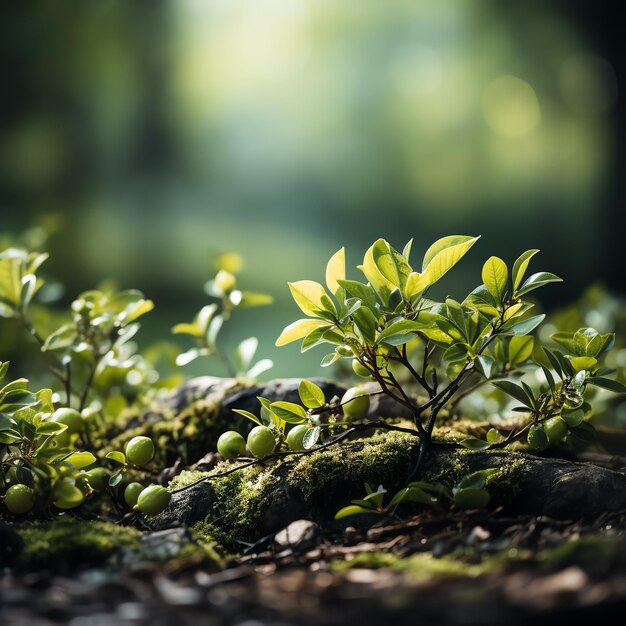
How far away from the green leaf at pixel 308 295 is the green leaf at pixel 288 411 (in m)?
0.11

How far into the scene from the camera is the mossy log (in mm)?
708

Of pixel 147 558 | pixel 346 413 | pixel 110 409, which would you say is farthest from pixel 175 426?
pixel 147 558

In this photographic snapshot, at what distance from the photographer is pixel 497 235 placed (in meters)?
2.98

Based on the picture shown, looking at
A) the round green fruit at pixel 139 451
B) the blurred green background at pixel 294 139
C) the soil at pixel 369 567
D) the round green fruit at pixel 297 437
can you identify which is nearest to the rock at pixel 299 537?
the soil at pixel 369 567

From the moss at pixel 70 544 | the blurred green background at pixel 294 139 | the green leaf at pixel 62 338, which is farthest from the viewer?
the blurred green background at pixel 294 139

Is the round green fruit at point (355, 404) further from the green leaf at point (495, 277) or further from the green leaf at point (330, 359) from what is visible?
the green leaf at point (495, 277)

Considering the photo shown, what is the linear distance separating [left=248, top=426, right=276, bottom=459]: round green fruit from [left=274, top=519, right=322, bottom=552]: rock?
0.11m

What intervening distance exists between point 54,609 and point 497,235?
2.79 meters

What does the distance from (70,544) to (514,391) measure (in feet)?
1.62

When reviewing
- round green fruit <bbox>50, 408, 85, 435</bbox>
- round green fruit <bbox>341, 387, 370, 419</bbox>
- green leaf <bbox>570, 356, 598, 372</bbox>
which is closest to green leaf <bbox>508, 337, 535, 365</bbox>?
green leaf <bbox>570, 356, 598, 372</bbox>

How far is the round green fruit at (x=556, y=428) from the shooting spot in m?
0.75

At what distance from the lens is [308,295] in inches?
28.1

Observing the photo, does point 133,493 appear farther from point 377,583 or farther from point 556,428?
point 556,428

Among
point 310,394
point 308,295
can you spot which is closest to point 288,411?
point 310,394
